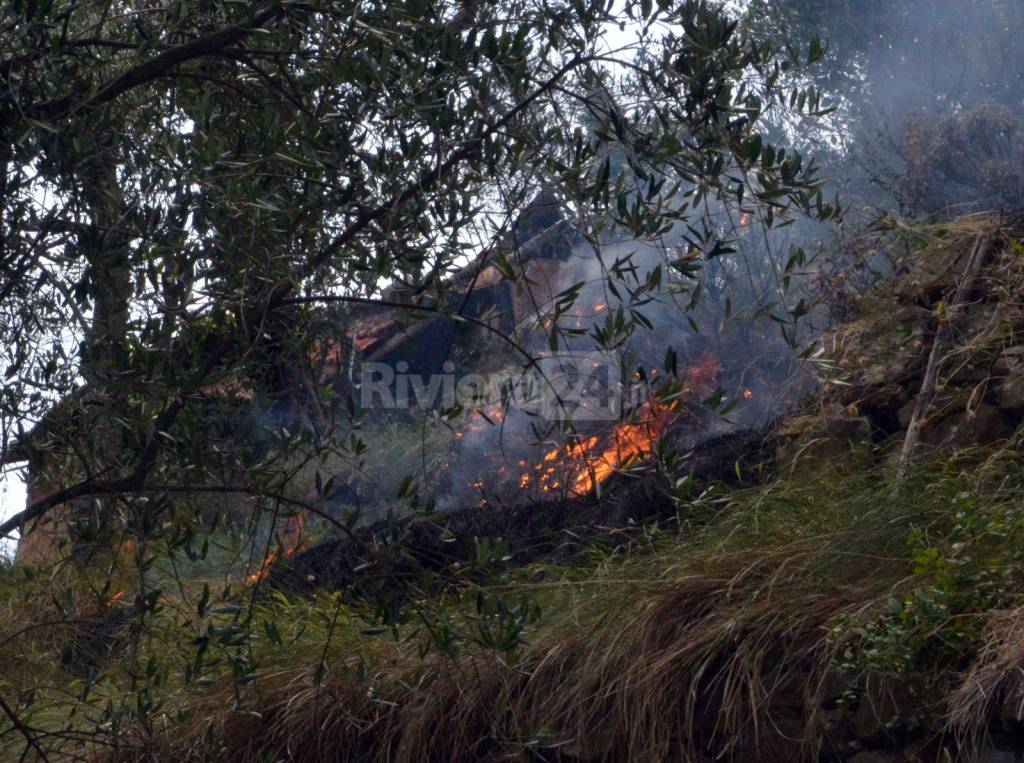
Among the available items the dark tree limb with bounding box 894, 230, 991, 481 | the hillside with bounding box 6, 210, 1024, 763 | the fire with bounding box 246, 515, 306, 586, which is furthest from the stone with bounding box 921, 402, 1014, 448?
the fire with bounding box 246, 515, 306, 586

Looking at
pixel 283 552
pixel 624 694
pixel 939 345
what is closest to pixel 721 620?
pixel 624 694

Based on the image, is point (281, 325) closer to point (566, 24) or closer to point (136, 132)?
point (136, 132)

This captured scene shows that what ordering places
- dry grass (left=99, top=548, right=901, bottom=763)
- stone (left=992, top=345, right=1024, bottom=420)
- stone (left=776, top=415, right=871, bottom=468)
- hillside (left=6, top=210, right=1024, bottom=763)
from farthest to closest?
stone (left=776, top=415, right=871, bottom=468), stone (left=992, top=345, right=1024, bottom=420), dry grass (left=99, top=548, right=901, bottom=763), hillside (left=6, top=210, right=1024, bottom=763)

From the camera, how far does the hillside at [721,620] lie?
11.4 ft

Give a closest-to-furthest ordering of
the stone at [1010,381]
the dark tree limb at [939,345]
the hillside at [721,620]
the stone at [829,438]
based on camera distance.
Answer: the hillside at [721,620] < the stone at [1010,381] < the dark tree limb at [939,345] < the stone at [829,438]

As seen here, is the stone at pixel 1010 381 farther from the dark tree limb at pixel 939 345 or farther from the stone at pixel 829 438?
the stone at pixel 829 438

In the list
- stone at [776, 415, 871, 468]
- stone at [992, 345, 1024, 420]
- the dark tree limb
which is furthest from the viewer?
stone at [776, 415, 871, 468]

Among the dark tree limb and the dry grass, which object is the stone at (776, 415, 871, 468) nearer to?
the dark tree limb

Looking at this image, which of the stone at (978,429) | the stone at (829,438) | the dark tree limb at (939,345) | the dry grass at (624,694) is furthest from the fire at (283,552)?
the stone at (978,429)

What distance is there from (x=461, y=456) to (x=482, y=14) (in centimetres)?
536

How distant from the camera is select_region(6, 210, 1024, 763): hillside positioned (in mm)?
3467

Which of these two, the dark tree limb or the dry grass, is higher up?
the dark tree limb

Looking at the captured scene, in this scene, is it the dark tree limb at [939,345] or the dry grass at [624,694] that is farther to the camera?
the dark tree limb at [939,345]

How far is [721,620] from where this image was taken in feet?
13.8
